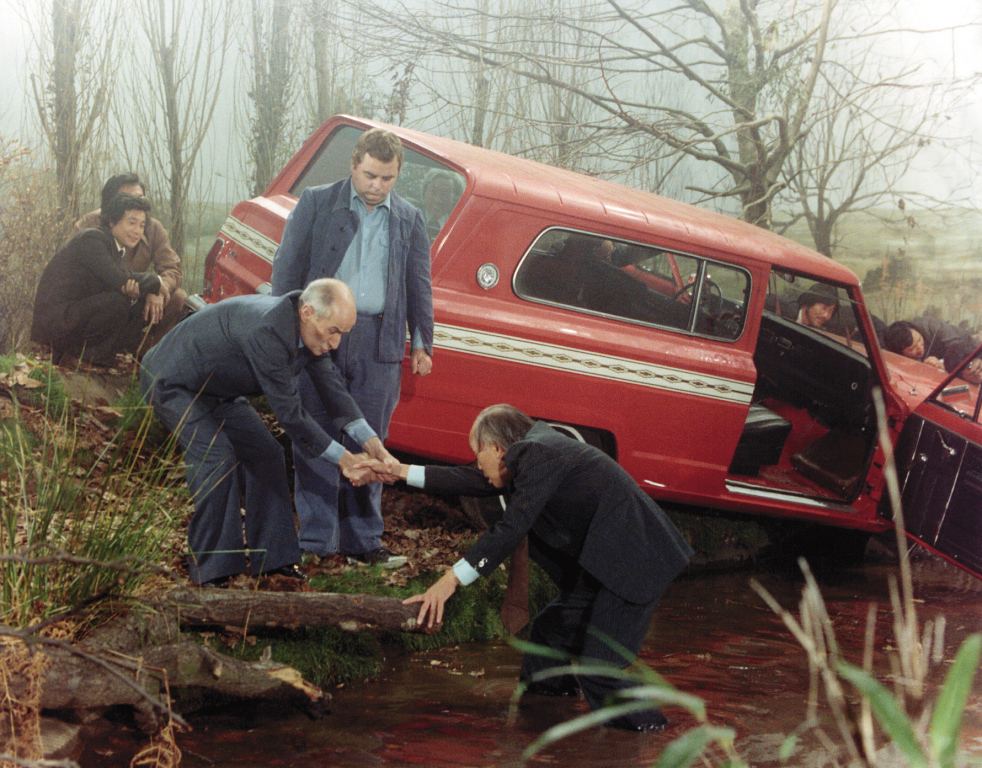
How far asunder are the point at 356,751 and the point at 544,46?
6520 millimetres

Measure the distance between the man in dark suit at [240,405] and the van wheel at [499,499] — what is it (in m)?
1.08

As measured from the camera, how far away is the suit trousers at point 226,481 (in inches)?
132

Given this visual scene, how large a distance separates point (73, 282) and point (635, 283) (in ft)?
9.90

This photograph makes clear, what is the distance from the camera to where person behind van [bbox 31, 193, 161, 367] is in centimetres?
480

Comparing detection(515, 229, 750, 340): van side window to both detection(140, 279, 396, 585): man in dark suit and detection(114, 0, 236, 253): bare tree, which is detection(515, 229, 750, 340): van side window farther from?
detection(114, 0, 236, 253): bare tree

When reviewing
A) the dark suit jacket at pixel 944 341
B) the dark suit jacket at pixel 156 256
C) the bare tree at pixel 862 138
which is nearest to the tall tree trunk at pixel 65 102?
the dark suit jacket at pixel 156 256

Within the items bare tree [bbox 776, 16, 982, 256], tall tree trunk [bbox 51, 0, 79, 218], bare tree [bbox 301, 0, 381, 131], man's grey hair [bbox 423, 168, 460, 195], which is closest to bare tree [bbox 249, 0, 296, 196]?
bare tree [bbox 301, 0, 381, 131]

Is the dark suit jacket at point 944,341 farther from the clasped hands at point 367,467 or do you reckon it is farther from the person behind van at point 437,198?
the clasped hands at point 367,467

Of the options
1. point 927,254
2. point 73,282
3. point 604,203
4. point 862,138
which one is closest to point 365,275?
point 604,203

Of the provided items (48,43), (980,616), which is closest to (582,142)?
(48,43)

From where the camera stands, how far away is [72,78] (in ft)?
→ 18.5

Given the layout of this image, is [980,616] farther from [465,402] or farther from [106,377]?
[106,377]

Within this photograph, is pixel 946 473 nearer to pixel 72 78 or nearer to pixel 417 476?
pixel 417 476

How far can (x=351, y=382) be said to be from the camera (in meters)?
3.82
